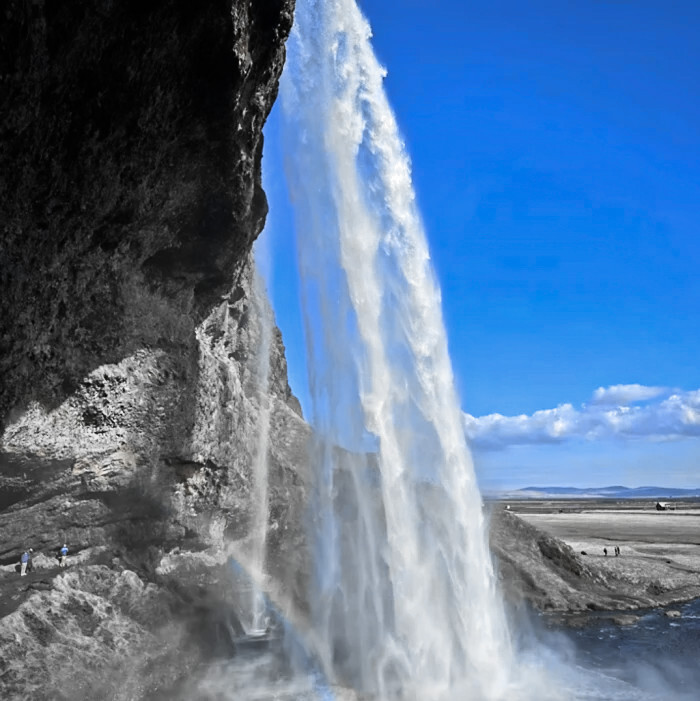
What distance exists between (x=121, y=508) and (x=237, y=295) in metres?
10.3

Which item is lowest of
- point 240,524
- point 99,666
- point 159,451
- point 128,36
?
point 99,666

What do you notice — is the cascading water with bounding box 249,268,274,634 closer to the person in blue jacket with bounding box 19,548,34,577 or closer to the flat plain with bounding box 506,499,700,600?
the person in blue jacket with bounding box 19,548,34,577

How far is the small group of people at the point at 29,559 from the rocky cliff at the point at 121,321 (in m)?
0.20

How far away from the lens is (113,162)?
13.7 metres

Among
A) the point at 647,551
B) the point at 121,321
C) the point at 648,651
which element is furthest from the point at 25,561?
the point at 647,551

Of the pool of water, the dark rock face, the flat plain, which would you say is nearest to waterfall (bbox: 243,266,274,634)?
the dark rock face

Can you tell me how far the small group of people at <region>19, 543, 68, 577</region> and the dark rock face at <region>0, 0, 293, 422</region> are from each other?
4.19m

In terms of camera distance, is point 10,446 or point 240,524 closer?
point 10,446

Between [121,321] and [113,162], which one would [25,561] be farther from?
[113,162]

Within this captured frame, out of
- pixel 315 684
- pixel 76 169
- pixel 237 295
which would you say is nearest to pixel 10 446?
pixel 76 169

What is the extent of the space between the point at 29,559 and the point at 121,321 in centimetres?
701

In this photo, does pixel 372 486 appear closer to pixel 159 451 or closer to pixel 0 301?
pixel 159 451

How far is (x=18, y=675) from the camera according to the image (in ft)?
41.0

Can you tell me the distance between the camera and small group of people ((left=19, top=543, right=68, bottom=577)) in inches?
620
